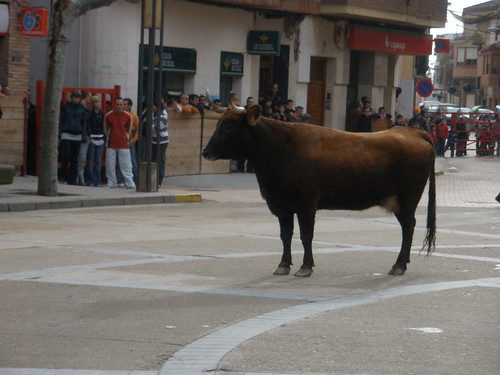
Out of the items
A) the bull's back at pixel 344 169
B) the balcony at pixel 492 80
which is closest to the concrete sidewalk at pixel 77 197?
the bull's back at pixel 344 169

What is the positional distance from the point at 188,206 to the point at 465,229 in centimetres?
510

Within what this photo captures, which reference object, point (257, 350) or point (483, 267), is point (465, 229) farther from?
point (257, 350)

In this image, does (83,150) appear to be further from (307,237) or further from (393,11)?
(393,11)

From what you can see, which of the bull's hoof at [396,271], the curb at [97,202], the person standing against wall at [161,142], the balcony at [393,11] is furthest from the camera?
the balcony at [393,11]

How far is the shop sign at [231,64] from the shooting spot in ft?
103

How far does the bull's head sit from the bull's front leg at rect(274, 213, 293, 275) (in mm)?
773

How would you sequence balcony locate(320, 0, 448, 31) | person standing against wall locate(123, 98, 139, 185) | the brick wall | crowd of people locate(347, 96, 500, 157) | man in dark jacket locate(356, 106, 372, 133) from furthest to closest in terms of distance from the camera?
1. crowd of people locate(347, 96, 500, 157)
2. balcony locate(320, 0, 448, 31)
3. man in dark jacket locate(356, 106, 372, 133)
4. the brick wall
5. person standing against wall locate(123, 98, 139, 185)

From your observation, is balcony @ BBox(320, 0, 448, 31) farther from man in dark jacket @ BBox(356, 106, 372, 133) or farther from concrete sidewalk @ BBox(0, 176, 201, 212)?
concrete sidewalk @ BBox(0, 176, 201, 212)

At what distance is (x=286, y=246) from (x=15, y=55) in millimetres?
14589

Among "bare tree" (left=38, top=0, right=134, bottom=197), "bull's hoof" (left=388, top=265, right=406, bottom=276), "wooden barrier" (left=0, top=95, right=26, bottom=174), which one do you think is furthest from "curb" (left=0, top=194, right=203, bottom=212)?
"bull's hoof" (left=388, top=265, right=406, bottom=276)

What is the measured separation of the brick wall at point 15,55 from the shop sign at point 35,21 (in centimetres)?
24

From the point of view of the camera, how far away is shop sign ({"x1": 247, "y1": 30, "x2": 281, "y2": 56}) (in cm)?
3197

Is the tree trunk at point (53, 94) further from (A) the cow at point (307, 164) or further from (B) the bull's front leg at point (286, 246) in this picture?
(B) the bull's front leg at point (286, 246)

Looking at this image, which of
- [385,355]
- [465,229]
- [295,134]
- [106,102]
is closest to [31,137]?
[106,102]
